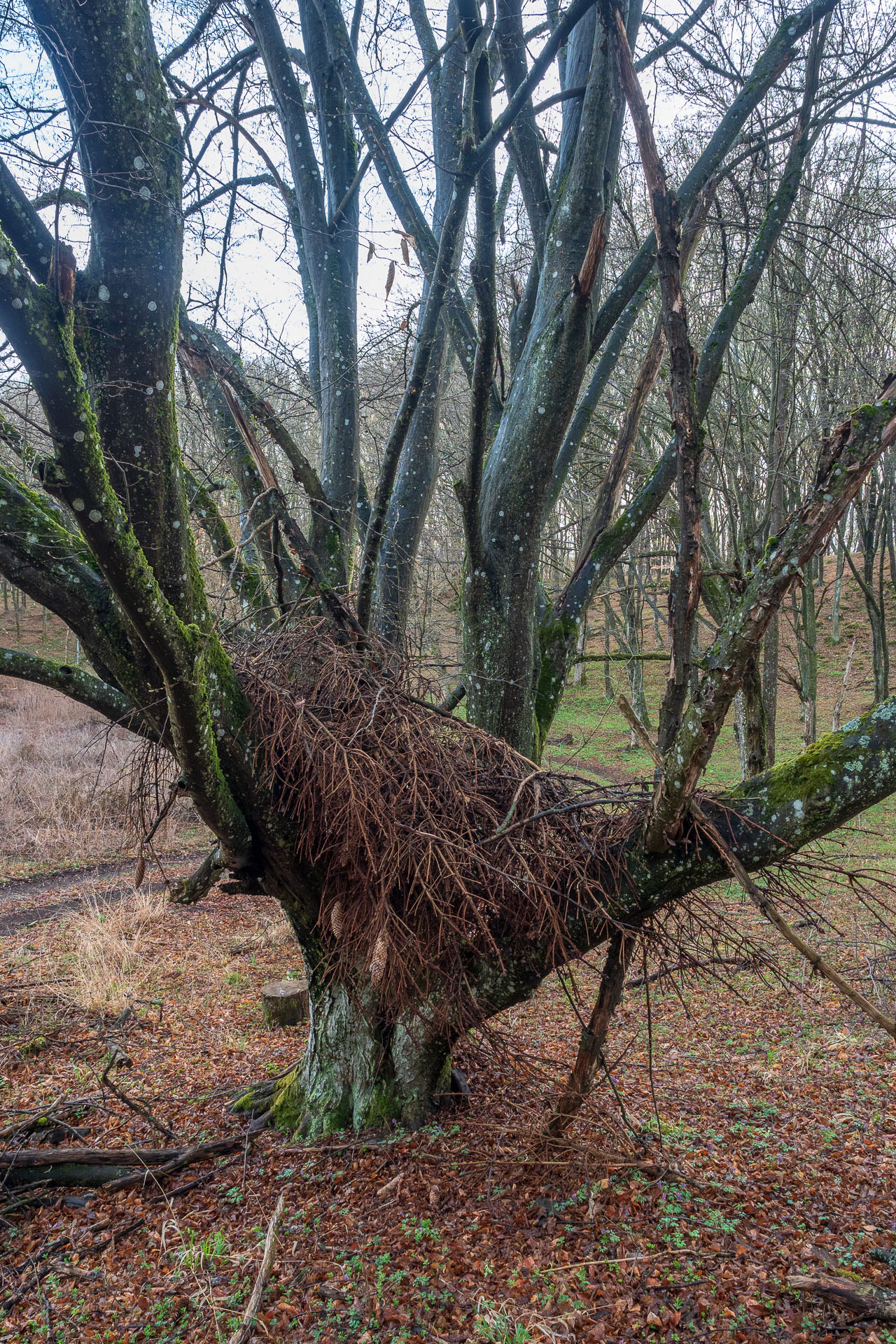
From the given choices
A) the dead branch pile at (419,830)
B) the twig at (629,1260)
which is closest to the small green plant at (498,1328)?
the twig at (629,1260)

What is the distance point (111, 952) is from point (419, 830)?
18.1 ft

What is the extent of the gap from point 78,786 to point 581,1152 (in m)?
12.1

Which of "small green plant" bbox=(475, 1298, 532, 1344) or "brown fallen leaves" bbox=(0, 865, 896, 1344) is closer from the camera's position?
"small green plant" bbox=(475, 1298, 532, 1344)

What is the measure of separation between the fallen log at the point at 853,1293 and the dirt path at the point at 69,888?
778cm

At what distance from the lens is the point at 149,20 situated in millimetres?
2590

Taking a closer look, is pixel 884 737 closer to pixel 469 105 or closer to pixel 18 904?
pixel 469 105

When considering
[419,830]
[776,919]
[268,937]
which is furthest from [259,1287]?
[268,937]

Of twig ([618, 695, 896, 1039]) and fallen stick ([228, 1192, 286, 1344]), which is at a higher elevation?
twig ([618, 695, 896, 1039])

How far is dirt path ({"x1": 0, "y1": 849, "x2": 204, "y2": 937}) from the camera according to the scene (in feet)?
29.5

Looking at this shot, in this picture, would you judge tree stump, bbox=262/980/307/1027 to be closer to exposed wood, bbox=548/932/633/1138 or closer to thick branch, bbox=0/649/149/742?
exposed wood, bbox=548/932/633/1138

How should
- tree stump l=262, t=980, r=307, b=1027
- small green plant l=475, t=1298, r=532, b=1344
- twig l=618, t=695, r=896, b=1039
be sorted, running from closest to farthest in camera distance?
twig l=618, t=695, r=896, b=1039, small green plant l=475, t=1298, r=532, b=1344, tree stump l=262, t=980, r=307, b=1027

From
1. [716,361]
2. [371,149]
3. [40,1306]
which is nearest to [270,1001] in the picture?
[40,1306]

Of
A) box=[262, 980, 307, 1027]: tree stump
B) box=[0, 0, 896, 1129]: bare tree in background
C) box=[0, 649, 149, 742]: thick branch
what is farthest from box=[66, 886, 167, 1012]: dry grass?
box=[0, 649, 149, 742]: thick branch

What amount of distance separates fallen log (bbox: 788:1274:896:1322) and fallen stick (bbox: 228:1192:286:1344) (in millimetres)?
1792
